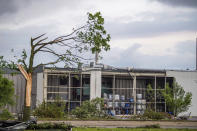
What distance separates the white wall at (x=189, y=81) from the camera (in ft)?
134

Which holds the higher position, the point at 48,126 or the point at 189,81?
the point at 189,81

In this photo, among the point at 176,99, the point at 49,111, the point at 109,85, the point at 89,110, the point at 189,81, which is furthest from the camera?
the point at 189,81

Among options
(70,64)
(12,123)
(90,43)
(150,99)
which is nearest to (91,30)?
(90,43)

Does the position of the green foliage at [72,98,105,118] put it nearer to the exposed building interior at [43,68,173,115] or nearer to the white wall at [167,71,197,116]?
the exposed building interior at [43,68,173,115]

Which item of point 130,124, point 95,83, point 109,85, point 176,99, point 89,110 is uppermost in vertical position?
point 95,83

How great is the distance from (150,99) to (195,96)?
5.41m

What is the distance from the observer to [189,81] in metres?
41.7

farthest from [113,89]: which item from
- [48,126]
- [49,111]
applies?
[48,126]

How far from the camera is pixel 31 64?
2234 centimetres

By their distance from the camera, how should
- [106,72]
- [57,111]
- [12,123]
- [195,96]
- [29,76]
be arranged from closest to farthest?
[12,123]
[29,76]
[57,111]
[106,72]
[195,96]

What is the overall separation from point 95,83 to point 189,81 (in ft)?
36.2

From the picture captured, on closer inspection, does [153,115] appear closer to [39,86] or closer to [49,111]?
[49,111]

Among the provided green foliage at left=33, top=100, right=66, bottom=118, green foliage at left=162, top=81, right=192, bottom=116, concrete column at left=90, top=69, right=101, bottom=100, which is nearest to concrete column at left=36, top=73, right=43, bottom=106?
concrete column at left=90, top=69, right=101, bottom=100

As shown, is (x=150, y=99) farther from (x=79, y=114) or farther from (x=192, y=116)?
(x=79, y=114)
